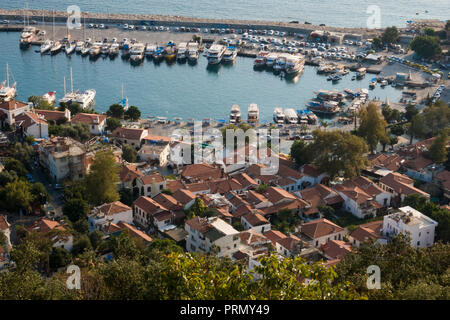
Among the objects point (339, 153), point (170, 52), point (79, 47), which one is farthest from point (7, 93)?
point (339, 153)

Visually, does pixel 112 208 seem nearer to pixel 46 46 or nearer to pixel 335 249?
pixel 335 249

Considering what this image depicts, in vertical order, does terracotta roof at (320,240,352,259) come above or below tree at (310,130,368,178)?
below

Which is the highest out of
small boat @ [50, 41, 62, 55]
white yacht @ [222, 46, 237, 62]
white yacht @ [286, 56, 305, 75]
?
small boat @ [50, 41, 62, 55]

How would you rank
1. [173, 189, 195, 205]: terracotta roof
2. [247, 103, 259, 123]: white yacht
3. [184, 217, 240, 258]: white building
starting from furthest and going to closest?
[247, 103, 259, 123]: white yacht → [173, 189, 195, 205]: terracotta roof → [184, 217, 240, 258]: white building

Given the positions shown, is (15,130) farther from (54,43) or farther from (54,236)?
(54,43)

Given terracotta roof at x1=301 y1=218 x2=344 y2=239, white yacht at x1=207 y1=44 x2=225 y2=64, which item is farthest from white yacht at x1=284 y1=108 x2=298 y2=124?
terracotta roof at x1=301 y1=218 x2=344 y2=239

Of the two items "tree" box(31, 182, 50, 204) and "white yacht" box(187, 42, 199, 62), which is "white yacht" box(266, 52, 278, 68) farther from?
"tree" box(31, 182, 50, 204)

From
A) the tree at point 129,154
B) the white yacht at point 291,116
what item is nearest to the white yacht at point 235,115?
the white yacht at point 291,116
